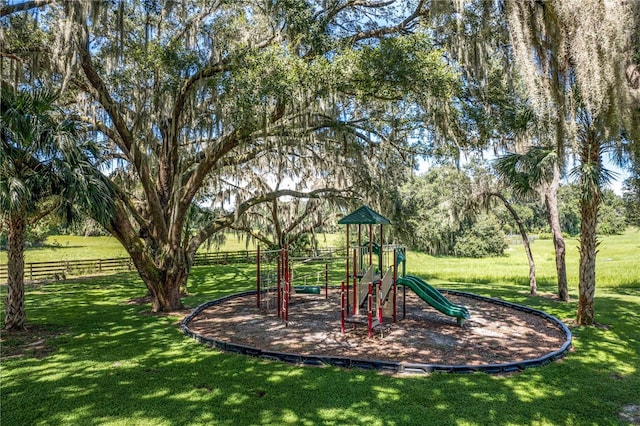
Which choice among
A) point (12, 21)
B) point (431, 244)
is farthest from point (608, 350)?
point (431, 244)

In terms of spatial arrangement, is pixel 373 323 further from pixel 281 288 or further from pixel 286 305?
pixel 281 288

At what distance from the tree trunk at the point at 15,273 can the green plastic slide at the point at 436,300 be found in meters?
7.28

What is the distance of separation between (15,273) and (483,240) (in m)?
28.7

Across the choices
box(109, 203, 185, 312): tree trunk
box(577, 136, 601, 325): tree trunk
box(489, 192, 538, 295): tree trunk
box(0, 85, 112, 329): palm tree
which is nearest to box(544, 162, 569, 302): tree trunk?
box(489, 192, 538, 295): tree trunk

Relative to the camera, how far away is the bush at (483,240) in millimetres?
29297

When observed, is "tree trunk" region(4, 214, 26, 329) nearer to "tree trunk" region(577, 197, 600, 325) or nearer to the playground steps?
the playground steps

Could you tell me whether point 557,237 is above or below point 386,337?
above

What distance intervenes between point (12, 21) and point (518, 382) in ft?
33.2

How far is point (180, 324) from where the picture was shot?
311 inches

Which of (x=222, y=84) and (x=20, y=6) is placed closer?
(x=20, y=6)

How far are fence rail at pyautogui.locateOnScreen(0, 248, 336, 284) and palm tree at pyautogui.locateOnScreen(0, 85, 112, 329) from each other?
28.5 ft

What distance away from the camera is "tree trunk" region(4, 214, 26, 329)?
6.91 meters

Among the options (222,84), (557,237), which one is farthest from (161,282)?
(557,237)

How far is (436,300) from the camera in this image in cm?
821
